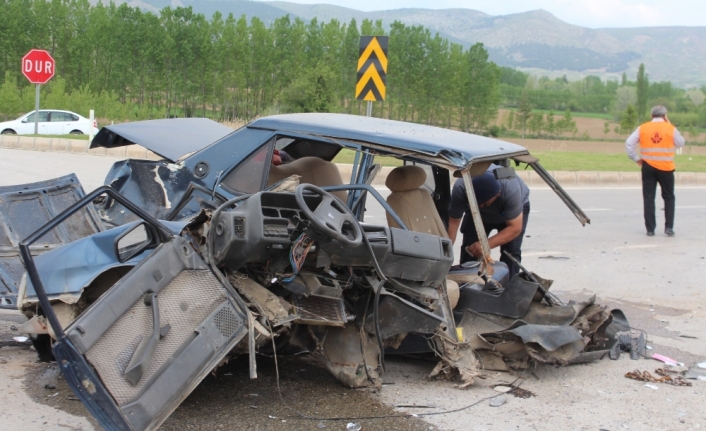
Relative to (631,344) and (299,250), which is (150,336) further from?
(631,344)

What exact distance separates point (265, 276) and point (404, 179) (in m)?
1.59

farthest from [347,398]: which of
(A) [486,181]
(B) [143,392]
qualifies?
(A) [486,181]

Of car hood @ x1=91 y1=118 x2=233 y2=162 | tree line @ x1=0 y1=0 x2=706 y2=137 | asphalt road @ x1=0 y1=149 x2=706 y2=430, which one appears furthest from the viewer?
tree line @ x1=0 y1=0 x2=706 y2=137

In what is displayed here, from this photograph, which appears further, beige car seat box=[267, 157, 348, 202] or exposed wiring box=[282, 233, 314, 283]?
beige car seat box=[267, 157, 348, 202]

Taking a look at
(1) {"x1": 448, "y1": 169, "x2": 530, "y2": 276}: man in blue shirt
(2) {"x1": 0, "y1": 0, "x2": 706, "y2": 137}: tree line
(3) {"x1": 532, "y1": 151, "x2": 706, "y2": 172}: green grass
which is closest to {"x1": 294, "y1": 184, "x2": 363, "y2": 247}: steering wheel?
(1) {"x1": 448, "y1": 169, "x2": 530, "y2": 276}: man in blue shirt

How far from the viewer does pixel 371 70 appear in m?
13.4

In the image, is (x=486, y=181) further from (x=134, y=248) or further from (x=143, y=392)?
(x=143, y=392)

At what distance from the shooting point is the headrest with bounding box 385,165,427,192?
5312mm

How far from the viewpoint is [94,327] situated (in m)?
3.46

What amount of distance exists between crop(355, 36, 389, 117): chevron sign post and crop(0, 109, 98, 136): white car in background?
14702 mm

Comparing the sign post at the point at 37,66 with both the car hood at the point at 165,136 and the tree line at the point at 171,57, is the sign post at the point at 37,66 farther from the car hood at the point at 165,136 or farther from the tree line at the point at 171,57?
the car hood at the point at 165,136

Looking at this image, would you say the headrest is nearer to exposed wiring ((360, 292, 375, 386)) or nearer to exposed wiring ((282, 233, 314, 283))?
exposed wiring ((360, 292, 375, 386))

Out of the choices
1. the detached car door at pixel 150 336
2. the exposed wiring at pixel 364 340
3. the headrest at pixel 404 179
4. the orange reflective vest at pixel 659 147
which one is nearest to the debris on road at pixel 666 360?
the headrest at pixel 404 179

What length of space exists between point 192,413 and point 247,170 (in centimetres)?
160
